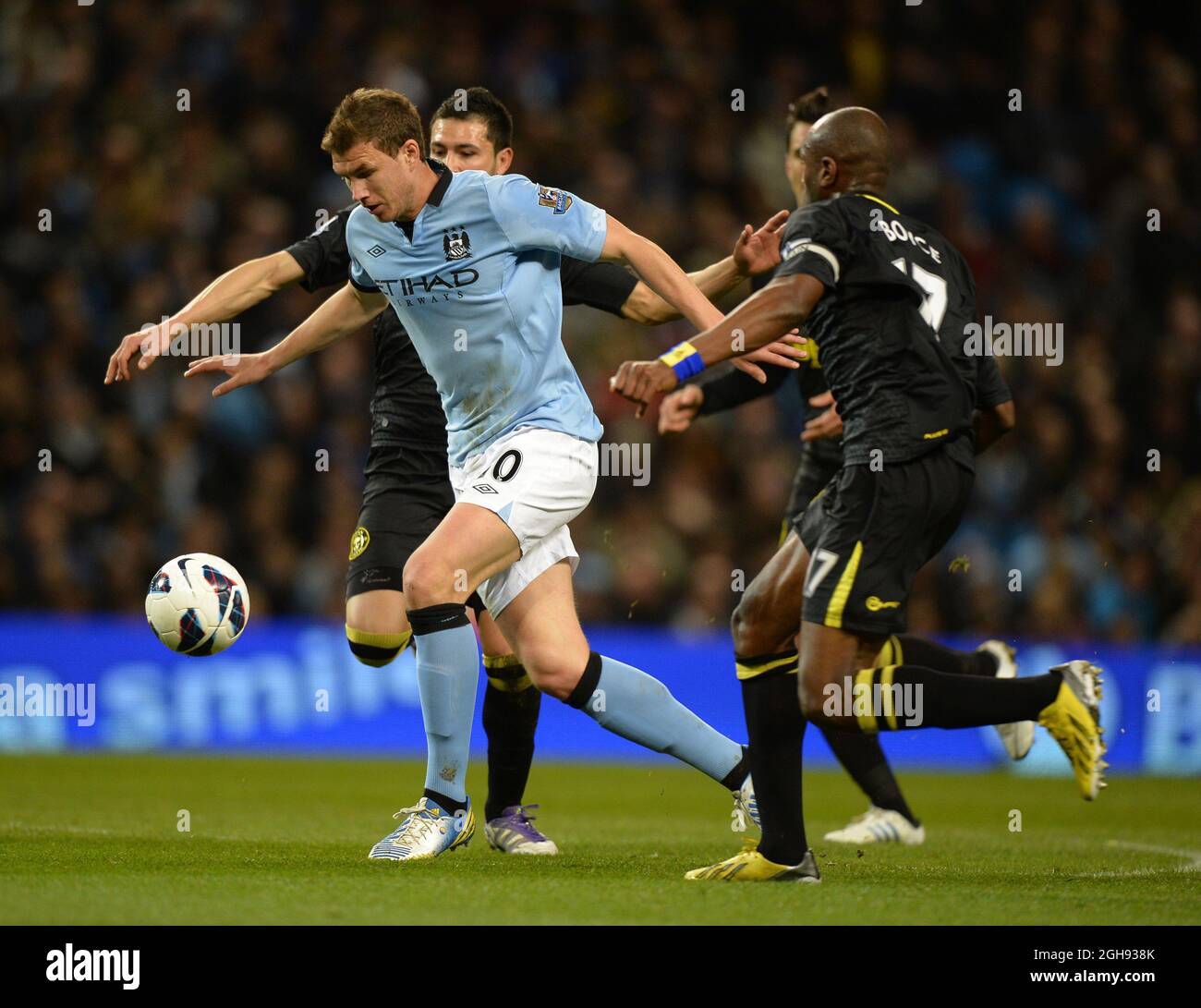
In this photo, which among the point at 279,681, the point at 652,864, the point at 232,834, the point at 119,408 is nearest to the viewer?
the point at 652,864

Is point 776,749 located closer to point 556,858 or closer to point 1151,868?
point 556,858

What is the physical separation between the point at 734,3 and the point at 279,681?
308 inches

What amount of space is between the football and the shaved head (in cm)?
262

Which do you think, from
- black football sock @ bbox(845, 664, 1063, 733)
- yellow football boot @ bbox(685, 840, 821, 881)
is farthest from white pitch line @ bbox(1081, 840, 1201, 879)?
yellow football boot @ bbox(685, 840, 821, 881)

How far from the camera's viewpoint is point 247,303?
18.9 ft

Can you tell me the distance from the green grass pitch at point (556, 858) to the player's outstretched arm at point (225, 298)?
160cm

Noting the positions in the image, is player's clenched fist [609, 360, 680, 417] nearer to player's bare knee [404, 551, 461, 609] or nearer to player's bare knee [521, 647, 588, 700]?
player's bare knee [404, 551, 461, 609]

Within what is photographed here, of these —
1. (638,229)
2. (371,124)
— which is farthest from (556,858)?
(638,229)

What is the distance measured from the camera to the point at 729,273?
5.41m

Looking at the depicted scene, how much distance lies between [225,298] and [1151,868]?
11.9 feet

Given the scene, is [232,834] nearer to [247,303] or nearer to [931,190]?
[247,303]

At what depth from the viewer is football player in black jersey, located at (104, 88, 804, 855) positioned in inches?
→ 228

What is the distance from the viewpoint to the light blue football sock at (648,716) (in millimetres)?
5301
